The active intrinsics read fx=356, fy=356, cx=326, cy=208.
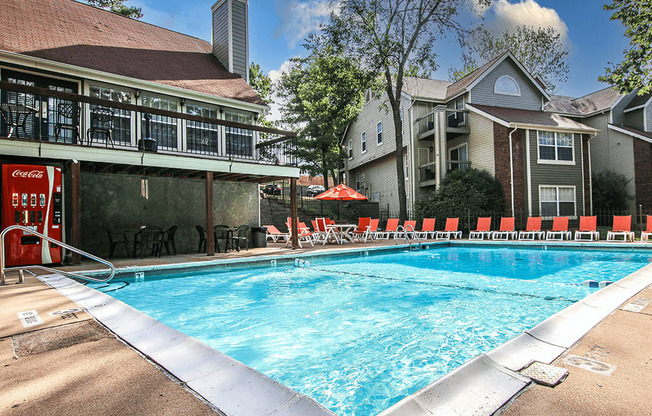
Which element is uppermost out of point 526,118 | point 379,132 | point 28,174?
point 379,132

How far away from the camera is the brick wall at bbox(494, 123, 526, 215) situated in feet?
55.6

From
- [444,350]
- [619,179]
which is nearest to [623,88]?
[619,179]

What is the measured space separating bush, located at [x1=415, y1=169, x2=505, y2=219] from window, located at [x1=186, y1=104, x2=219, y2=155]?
11.2 m

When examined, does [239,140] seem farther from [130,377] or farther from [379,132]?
[379,132]

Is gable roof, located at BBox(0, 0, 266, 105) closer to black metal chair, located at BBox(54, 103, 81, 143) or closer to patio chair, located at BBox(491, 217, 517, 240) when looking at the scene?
black metal chair, located at BBox(54, 103, 81, 143)

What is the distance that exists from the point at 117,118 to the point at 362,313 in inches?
399

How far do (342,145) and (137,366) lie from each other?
30155mm

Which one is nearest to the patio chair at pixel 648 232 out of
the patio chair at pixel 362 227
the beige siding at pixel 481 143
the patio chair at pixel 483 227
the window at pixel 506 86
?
the patio chair at pixel 483 227

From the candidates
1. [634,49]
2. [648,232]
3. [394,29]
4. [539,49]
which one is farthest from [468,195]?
[539,49]

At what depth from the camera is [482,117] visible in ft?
60.6

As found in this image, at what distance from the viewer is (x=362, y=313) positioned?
5.28 metres

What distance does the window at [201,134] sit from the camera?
1262 cm

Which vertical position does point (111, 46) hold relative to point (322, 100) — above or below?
below

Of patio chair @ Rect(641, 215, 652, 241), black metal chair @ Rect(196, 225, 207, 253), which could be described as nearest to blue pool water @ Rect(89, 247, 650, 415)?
black metal chair @ Rect(196, 225, 207, 253)
